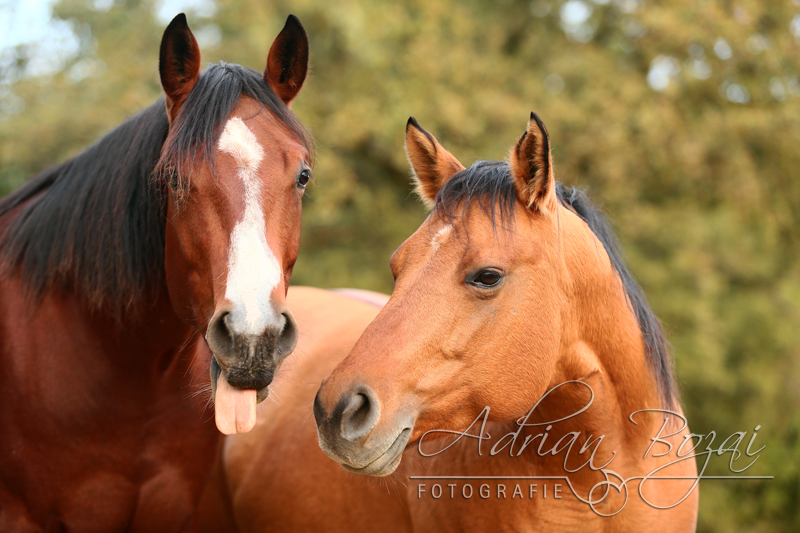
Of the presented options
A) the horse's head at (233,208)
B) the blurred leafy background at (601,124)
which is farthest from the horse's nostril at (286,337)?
the blurred leafy background at (601,124)

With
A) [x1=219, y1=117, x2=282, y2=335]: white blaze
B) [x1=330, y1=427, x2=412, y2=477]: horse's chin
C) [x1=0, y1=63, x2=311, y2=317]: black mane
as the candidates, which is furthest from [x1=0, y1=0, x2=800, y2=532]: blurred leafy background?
[x1=330, y1=427, x2=412, y2=477]: horse's chin

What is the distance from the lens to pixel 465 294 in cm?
200

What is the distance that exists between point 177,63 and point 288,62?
0.43 metres

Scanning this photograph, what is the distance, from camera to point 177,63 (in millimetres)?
2363

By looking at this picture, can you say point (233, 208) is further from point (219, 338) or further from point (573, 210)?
point (573, 210)

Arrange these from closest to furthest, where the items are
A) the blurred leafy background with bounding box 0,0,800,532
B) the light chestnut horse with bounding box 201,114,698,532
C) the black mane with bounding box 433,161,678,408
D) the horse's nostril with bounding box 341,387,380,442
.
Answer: the horse's nostril with bounding box 341,387,380,442 < the light chestnut horse with bounding box 201,114,698,532 < the black mane with bounding box 433,161,678,408 < the blurred leafy background with bounding box 0,0,800,532

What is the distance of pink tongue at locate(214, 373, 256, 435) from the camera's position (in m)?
1.94

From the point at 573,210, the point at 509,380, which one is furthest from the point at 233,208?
the point at 573,210

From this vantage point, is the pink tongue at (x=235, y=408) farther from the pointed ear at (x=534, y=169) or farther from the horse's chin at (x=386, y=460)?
the pointed ear at (x=534, y=169)

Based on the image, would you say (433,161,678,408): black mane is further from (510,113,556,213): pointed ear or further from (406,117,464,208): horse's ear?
(406,117,464,208): horse's ear

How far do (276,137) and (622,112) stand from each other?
26.5 ft

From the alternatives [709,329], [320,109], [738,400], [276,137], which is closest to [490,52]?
[320,109]

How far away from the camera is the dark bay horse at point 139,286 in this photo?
2166 millimetres

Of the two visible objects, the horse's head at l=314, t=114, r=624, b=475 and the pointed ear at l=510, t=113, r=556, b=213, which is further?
the pointed ear at l=510, t=113, r=556, b=213
